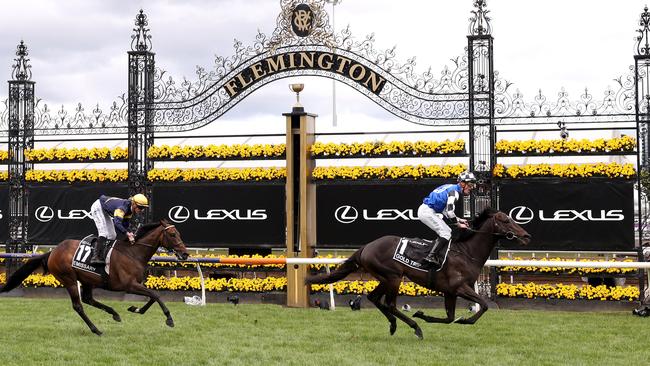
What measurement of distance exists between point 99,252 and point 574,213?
7.72 m

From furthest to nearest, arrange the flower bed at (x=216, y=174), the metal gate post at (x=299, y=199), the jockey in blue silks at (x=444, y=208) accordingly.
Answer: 1. the flower bed at (x=216, y=174)
2. the metal gate post at (x=299, y=199)
3. the jockey in blue silks at (x=444, y=208)

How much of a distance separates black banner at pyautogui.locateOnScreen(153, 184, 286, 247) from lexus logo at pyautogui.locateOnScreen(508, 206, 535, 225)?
3.96m

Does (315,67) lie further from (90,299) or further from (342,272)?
(90,299)

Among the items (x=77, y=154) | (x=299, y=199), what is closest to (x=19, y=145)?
(x=77, y=154)

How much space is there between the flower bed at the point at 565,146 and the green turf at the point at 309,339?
263cm

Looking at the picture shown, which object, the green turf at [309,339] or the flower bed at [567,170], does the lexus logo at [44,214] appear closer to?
the green turf at [309,339]

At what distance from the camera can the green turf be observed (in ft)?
33.3

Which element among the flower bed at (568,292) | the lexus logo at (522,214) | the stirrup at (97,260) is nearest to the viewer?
the stirrup at (97,260)

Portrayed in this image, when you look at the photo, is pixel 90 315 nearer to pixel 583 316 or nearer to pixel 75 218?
pixel 75 218

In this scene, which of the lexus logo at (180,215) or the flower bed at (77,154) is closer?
the lexus logo at (180,215)

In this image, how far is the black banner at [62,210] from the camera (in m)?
18.7

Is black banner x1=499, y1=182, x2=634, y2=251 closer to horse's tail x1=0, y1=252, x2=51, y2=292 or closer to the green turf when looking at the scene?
the green turf

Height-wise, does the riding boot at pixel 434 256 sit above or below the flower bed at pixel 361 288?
above

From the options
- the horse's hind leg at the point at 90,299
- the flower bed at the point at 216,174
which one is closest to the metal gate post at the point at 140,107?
the flower bed at the point at 216,174
